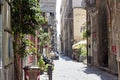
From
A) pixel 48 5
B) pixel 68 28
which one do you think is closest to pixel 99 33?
pixel 48 5

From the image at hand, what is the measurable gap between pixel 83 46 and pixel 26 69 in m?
46.6

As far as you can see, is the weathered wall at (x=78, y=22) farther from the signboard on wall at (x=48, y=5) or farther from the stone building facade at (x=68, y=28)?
the signboard on wall at (x=48, y=5)

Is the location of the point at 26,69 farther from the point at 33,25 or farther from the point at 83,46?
the point at 83,46

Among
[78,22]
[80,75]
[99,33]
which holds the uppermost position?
[78,22]

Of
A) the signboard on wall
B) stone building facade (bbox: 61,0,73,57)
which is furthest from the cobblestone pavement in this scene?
stone building facade (bbox: 61,0,73,57)

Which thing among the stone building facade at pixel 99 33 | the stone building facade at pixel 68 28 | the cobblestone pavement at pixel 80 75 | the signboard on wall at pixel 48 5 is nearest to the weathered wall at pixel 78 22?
the stone building facade at pixel 68 28

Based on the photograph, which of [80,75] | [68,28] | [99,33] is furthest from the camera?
[68,28]

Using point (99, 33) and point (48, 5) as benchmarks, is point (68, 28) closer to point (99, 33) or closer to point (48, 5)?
point (99, 33)

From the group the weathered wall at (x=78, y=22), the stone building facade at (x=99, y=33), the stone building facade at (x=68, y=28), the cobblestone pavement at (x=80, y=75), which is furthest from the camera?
the stone building facade at (x=68, y=28)

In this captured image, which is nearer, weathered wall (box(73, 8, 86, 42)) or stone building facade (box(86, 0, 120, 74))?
stone building facade (box(86, 0, 120, 74))

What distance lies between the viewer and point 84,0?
45.4 metres

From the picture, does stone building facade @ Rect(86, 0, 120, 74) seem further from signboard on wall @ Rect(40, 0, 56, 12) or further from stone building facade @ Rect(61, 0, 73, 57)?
stone building facade @ Rect(61, 0, 73, 57)

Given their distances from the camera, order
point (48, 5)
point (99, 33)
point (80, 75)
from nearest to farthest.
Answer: point (48, 5), point (80, 75), point (99, 33)

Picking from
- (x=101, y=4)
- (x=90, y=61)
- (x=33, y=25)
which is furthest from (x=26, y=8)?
(x=90, y=61)
